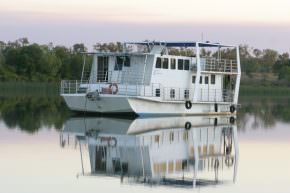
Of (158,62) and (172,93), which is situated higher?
(158,62)

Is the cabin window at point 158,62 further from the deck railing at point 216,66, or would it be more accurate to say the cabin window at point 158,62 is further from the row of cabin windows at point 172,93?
the deck railing at point 216,66

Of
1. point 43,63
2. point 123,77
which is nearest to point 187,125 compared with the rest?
point 123,77

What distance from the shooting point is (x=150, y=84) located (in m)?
39.4

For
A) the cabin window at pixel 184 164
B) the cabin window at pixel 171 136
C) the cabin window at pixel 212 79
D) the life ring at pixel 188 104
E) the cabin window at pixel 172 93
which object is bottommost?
the cabin window at pixel 171 136

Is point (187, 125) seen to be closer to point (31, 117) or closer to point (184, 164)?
point (31, 117)

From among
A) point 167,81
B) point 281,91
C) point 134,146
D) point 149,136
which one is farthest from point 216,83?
point 281,91

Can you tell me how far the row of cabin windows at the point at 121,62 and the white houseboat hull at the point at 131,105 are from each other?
2341 mm

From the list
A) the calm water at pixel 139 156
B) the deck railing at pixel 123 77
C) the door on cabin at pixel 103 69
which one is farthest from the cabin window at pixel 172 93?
the calm water at pixel 139 156

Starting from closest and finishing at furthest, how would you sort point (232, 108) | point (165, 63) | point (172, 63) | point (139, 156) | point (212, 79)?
point (139, 156)
point (165, 63)
point (172, 63)
point (212, 79)
point (232, 108)

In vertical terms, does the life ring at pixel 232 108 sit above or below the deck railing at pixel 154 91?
below

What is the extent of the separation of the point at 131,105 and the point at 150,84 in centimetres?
196

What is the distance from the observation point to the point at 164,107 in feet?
131

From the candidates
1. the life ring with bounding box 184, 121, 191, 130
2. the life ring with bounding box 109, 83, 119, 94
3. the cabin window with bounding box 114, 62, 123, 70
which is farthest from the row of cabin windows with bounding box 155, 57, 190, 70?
the life ring with bounding box 184, 121, 191, 130

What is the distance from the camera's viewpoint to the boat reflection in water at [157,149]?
19.1m
